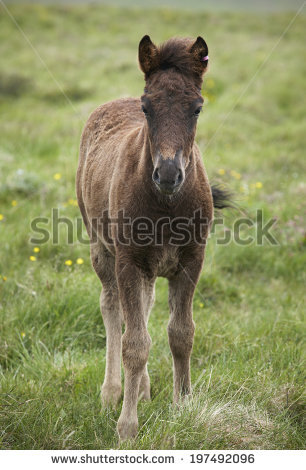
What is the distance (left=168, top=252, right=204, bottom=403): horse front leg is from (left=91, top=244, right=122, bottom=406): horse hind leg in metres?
0.50

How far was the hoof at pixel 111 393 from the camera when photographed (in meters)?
3.74

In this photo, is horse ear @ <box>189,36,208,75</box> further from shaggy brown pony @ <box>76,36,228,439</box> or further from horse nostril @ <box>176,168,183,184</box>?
horse nostril @ <box>176,168,183,184</box>

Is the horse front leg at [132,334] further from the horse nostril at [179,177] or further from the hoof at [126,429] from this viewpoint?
the horse nostril at [179,177]

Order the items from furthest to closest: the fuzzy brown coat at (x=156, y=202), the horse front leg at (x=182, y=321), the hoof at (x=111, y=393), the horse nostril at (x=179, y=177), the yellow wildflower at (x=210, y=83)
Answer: the yellow wildflower at (x=210, y=83)
the hoof at (x=111, y=393)
the horse front leg at (x=182, y=321)
the fuzzy brown coat at (x=156, y=202)
the horse nostril at (x=179, y=177)

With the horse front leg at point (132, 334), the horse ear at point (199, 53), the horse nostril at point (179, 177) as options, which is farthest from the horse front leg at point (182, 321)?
the horse ear at point (199, 53)

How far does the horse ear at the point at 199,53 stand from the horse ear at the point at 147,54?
9.2 inches

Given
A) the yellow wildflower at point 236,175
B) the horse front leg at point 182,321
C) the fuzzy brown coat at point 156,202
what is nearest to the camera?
the fuzzy brown coat at point 156,202

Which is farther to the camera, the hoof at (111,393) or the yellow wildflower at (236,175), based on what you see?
the yellow wildflower at (236,175)

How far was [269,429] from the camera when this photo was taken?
10.5ft

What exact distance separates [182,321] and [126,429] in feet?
2.67

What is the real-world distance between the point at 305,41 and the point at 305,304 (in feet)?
40.8

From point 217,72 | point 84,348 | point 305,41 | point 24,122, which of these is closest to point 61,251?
point 84,348

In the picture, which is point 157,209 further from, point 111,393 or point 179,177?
point 111,393

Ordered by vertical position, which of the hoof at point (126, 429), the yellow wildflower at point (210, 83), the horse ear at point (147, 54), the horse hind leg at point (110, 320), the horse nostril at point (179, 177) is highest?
the yellow wildflower at point (210, 83)
